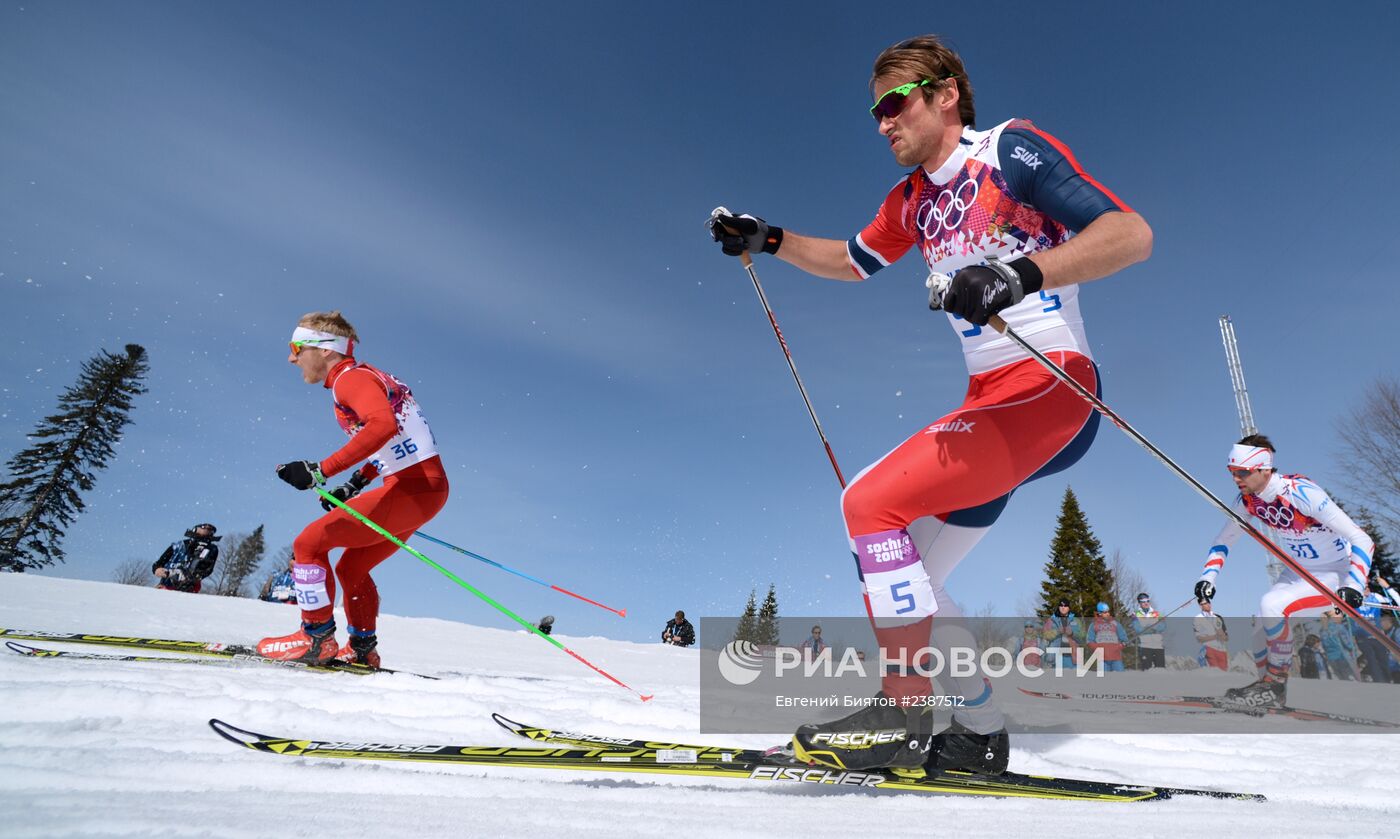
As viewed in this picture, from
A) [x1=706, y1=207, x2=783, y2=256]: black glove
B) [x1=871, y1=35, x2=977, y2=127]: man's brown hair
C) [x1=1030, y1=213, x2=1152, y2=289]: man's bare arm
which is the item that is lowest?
[x1=1030, y1=213, x2=1152, y2=289]: man's bare arm

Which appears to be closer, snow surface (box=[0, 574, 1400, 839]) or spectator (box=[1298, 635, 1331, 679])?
snow surface (box=[0, 574, 1400, 839])

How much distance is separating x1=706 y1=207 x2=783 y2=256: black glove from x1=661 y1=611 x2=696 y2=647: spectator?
1596 cm

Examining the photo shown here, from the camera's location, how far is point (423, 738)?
2688 mm

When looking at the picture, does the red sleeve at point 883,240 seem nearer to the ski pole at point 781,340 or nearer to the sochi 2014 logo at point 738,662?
the ski pole at point 781,340

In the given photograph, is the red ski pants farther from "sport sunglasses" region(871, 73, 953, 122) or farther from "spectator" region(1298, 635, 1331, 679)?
"spectator" region(1298, 635, 1331, 679)

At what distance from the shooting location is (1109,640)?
15.5 meters

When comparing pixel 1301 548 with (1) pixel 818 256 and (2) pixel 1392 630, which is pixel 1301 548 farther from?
(2) pixel 1392 630

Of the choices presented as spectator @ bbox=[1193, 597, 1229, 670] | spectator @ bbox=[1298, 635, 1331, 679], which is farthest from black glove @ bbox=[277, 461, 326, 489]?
spectator @ bbox=[1298, 635, 1331, 679]

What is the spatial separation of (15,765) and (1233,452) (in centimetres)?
768

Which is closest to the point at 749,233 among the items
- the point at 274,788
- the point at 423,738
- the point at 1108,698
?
the point at 423,738

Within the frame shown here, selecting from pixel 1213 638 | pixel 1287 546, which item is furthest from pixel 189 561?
pixel 1213 638

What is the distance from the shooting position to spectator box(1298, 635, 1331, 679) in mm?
13836

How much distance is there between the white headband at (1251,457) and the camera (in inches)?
232

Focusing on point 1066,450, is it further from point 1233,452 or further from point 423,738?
point 1233,452
